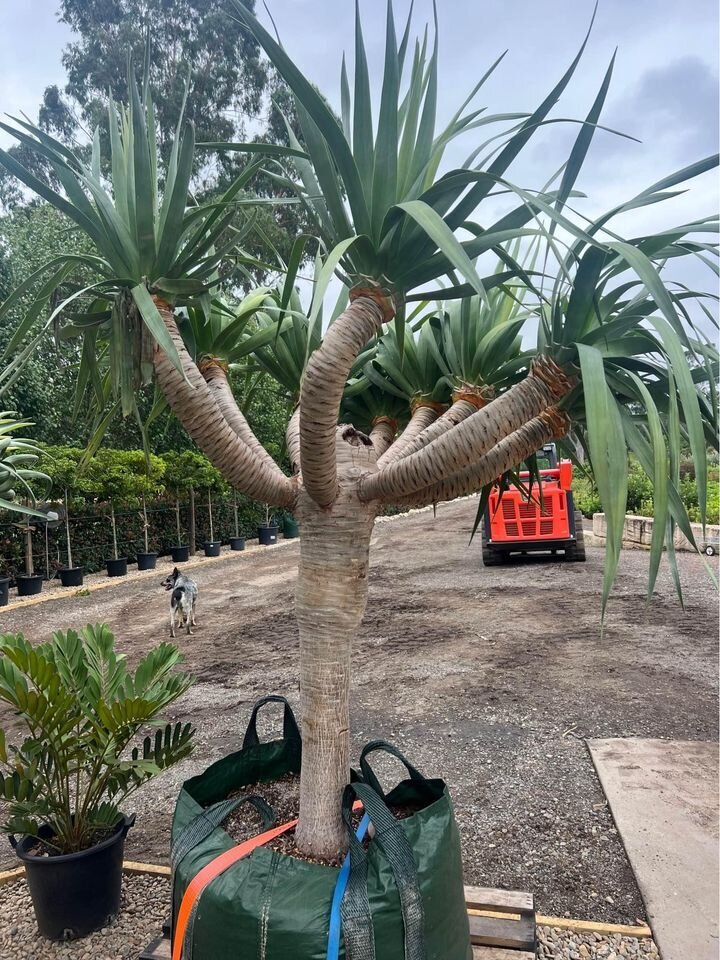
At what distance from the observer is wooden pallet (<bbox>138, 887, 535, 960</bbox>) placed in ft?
6.23

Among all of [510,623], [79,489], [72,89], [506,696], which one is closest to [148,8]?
[72,89]

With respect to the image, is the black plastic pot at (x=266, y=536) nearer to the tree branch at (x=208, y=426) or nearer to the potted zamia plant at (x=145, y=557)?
the potted zamia plant at (x=145, y=557)

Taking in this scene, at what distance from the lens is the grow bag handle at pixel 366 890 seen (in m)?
1.38

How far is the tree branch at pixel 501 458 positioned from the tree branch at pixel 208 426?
37cm

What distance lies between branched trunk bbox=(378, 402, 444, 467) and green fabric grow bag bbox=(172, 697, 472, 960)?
3.03ft

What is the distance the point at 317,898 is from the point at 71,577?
9.68 metres

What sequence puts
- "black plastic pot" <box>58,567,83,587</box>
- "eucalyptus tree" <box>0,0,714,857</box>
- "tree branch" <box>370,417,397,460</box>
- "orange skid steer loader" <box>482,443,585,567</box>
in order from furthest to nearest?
"orange skid steer loader" <box>482,443,585,567</box> → "black plastic pot" <box>58,567,83,587</box> → "tree branch" <box>370,417,397,460</box> → "eucalyptus tree" <box>0,0,714,857</box>

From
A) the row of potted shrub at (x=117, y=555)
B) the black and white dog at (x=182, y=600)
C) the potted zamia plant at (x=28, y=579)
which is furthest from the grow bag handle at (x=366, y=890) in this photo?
the potted zamia plant at (x=28, y=579)

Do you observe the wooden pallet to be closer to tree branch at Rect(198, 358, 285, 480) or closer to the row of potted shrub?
tree branch at Rect(198, 358, 285, 480)

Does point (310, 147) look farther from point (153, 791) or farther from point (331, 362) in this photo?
point (153, 791)

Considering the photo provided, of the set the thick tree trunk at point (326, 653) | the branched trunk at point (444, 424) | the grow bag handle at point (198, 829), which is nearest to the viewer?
the grow bag handle at point (198, 829)

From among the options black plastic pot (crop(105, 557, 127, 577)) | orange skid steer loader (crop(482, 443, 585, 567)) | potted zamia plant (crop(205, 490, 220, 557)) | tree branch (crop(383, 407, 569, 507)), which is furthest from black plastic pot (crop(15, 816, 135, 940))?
potted zamia plant (crop(205, 490, 220, 557))

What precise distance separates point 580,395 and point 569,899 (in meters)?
2.06

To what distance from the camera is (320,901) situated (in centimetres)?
142
